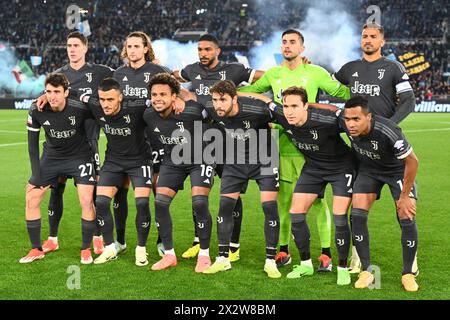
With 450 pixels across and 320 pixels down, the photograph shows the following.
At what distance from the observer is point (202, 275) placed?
6.36 metres

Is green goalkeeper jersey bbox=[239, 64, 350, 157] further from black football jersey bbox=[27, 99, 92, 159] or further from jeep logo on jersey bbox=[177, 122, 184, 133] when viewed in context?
black football jersey bbox=[27, 99, 92, 159]

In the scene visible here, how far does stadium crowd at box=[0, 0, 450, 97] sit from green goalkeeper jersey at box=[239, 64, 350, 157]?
35.3 metres

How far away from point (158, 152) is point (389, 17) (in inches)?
1579

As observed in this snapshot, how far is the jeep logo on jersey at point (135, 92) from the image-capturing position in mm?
7105

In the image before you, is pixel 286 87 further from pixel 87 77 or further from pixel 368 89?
pixel 87 77

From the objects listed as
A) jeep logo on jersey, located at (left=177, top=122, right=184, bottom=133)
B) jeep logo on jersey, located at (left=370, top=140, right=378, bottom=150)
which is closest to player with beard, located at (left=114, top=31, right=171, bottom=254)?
jeep logo on jersey, located at (left=177, top=122, right=184, bottom=133)

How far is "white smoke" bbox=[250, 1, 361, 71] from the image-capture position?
43406 millimetres

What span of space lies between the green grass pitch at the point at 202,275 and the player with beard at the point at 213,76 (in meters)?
0.20

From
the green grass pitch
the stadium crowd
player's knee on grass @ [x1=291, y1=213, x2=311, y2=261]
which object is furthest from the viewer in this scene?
the stadium crowd

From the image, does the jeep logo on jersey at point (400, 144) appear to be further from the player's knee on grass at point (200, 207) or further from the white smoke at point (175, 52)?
the white smoke at point (175, 52)

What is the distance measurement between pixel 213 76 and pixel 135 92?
85 cm

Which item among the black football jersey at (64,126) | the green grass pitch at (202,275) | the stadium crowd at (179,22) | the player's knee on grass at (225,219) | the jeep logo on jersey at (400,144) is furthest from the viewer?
the stadium crowd at (179,22)

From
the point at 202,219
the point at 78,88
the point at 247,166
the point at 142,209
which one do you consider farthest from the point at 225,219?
the point at 78,88

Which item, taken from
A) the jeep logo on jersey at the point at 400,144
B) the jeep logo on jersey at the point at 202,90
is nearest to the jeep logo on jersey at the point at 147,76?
the jeep logo on jersey at the point at 202,90
